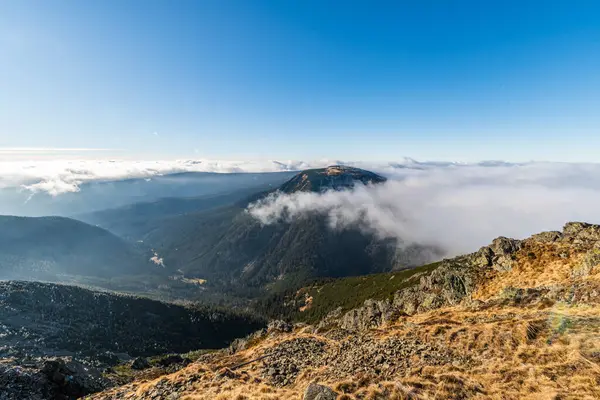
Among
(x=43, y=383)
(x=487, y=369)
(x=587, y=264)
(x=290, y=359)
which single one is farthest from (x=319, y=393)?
(x=587, y=264)

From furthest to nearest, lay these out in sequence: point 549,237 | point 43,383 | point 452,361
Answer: point 549,237 → point 43,383 → point 452,361

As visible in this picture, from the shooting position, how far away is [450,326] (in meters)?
33.9

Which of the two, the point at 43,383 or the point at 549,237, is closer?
the point at 43,383

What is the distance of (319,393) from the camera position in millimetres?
20234

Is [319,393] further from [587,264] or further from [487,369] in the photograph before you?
[587,264]

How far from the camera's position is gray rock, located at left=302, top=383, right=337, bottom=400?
1970cm

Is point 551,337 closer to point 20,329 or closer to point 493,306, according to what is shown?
point 493,306

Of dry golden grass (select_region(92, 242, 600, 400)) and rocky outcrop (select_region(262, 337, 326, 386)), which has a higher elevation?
dry golden grass (select_region(92, 242, 600, 400))

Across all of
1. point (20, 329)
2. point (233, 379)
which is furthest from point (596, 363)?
point (20, 329)

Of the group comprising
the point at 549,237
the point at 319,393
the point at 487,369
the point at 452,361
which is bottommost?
the point at 452,361

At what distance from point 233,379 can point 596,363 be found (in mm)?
31198

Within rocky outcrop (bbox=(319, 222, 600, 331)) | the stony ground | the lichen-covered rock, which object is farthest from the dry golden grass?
rocky outcrop (bbox=(319, 222, 600, 331))

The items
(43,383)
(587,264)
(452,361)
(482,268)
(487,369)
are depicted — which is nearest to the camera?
(487,369)

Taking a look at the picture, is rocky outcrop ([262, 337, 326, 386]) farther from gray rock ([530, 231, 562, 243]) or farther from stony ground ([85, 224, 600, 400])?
gray rock ([530, 231, 562, 243])
